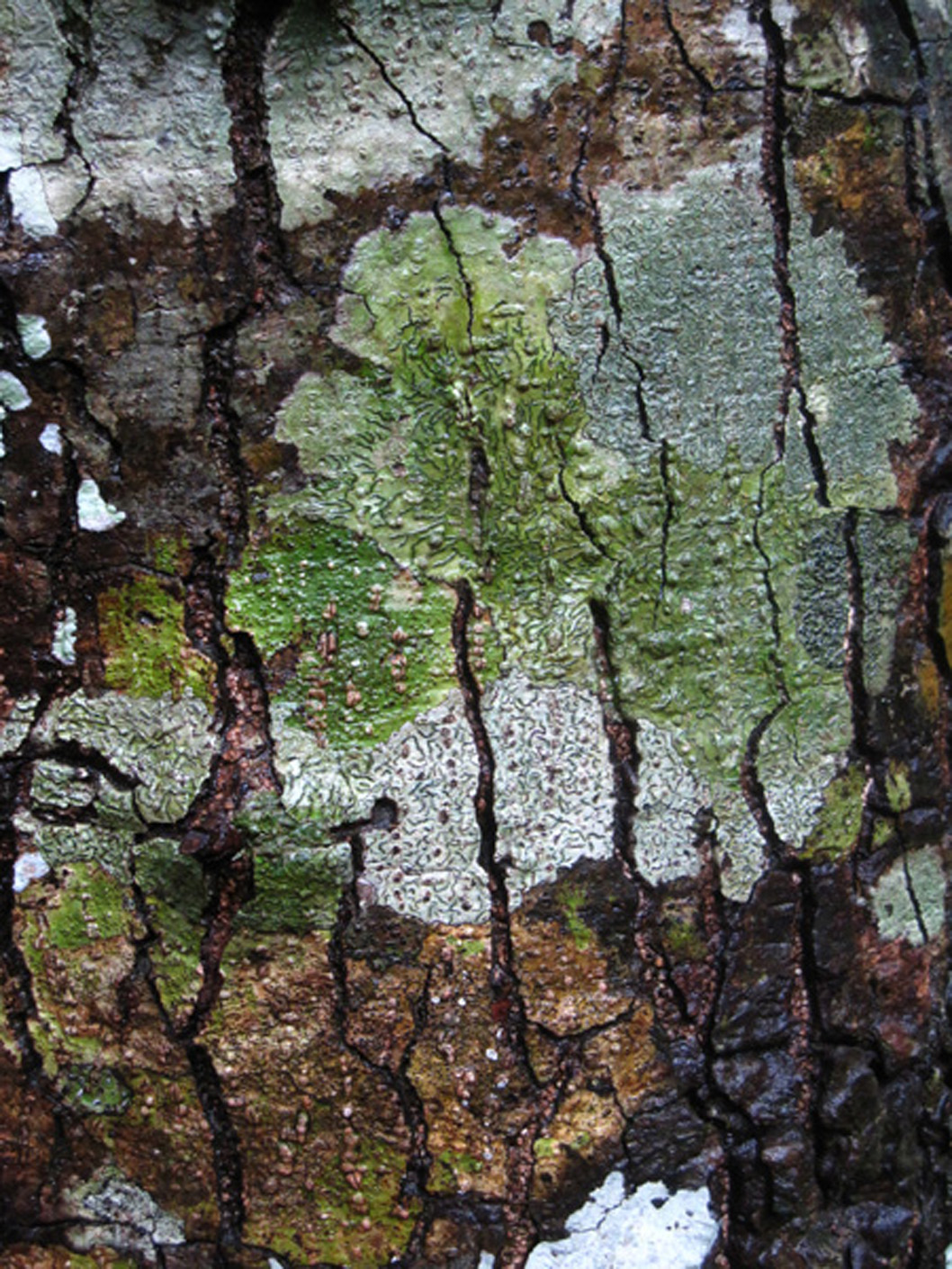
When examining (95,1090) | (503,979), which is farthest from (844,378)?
(95,1090)

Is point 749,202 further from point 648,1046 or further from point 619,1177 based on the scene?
point 619,1177

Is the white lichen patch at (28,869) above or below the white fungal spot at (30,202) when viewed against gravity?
below

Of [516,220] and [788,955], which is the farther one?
[788,955]

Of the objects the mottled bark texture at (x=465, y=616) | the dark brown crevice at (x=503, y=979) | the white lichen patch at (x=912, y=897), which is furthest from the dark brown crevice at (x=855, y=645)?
the dark brown crevice at (x=503, y=979)

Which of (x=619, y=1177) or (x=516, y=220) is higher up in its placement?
(x=516, y=220)

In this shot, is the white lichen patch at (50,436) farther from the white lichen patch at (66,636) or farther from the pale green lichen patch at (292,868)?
the pale green lichen patch at (292,868)

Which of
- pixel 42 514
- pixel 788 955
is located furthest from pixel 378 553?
pixel 788 955
